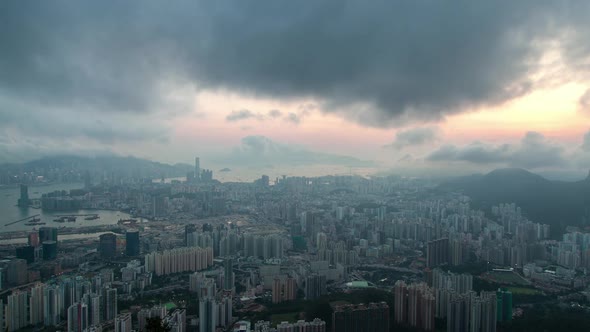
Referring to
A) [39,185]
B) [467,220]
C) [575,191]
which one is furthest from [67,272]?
[575,191]

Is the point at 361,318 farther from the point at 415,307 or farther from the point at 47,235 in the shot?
the point at 47,235

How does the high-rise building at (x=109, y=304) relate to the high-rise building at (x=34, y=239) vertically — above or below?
below

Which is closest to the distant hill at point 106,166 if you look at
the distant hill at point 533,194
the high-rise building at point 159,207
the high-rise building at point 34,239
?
the high-rise building at point 159,207

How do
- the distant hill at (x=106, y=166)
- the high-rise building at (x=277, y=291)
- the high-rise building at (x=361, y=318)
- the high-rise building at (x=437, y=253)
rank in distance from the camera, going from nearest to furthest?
1. the high-rise building at (x=361, y=318)
2. the high-rise building at (x=277, y=291)
3. the high-rise building at (x=437, y=253)
4. the distant hill at (x=106, y=166)

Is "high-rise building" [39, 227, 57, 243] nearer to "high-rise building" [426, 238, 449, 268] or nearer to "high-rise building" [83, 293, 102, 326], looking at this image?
"high-rise building" [83, 293, 102, 326]

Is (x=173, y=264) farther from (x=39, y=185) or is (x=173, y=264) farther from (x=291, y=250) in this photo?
(x=39, y=185)

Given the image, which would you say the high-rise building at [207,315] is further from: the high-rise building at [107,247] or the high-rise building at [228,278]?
the high-rise building at [107,247]
